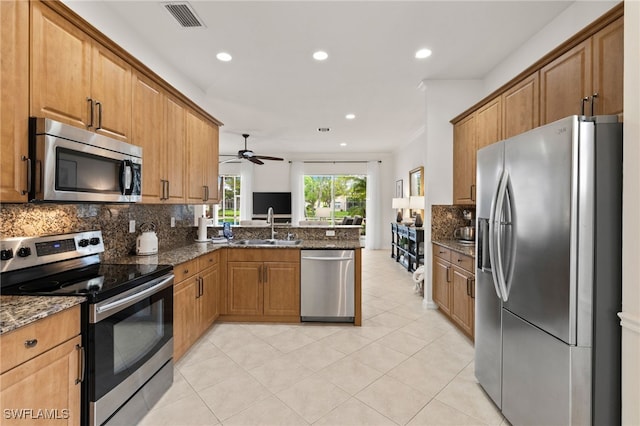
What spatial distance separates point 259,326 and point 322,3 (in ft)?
10.2

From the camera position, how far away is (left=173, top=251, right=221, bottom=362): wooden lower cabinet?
8.07ft

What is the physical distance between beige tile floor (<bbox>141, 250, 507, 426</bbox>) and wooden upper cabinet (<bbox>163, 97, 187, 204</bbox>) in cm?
147

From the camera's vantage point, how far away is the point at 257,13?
8.15ft

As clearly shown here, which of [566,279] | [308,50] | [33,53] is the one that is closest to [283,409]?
[566,279]

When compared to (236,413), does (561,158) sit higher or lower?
higher

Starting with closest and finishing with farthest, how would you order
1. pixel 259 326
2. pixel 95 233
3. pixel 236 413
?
pixel 236 413
pixel 95 233
pixel 259 326

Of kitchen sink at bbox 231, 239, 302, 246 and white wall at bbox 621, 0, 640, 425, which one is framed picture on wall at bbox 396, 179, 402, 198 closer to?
kitchen sink at bbox 231, 239, 302, 246

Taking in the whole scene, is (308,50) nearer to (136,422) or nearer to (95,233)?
(95,233)

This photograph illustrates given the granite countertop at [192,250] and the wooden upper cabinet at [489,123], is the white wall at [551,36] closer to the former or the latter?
the wooden upper cabinet at [489,123]

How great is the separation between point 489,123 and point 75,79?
3472 mm

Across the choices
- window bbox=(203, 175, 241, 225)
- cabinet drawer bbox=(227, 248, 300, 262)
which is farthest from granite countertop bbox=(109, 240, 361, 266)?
window bbox=(203, 175, 241, 225)

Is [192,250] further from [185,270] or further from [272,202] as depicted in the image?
[272,202]

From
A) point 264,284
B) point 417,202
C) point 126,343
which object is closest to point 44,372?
point 126,343

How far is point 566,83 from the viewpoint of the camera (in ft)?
7.06
